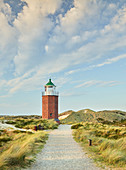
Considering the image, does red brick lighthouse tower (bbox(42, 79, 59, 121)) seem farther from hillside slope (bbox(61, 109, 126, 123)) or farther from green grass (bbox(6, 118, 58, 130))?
hillside slope (bbox(61, 109, 126, 123))

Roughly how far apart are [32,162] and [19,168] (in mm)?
805

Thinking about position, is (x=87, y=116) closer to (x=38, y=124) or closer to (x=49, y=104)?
(x=49, y=104)

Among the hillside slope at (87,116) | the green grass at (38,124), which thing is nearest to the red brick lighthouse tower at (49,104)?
the green grass at (38,124)

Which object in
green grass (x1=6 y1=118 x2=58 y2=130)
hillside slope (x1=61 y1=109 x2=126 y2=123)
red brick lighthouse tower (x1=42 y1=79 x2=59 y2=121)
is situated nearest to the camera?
green grass (x1=6 y1=118 x2=58 y2=130)

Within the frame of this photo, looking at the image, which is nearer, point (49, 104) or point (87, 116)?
point (49, 104)

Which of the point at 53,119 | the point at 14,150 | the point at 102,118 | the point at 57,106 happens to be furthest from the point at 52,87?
the point at 14,150

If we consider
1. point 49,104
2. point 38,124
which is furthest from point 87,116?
point 38,124

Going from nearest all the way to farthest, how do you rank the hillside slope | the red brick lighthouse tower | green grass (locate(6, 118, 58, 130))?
green grass (locate(6, 118, 58, 130)) < the red brick lighthouse tower < the hillside slope

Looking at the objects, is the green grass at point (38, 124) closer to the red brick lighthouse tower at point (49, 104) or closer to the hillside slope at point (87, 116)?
the red brick lighthouse tower at point (49, 104)

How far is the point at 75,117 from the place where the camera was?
138 feet

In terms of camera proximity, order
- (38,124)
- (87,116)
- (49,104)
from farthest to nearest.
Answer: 1. (87,116)
2. (49,104)
3. (38,124)

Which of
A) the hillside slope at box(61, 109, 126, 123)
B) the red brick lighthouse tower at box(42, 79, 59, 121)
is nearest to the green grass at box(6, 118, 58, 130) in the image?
the red brick lighthouse tower at box(42, 79, 59, 121)

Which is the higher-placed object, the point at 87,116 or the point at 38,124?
the point at 87,116

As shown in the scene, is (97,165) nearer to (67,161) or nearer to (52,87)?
(67,161)
